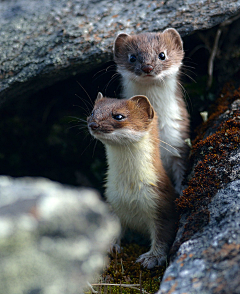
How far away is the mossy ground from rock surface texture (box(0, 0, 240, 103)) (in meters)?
2.76

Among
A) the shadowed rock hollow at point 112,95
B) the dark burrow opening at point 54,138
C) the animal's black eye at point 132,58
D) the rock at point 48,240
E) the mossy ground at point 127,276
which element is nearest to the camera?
the shadowed rock hollow at point 112,95

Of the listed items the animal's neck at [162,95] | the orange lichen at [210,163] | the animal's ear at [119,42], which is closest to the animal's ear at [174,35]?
the animal's neck at [162,95]

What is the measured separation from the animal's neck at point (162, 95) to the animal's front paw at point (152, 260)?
1914mm

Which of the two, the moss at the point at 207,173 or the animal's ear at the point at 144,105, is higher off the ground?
the animal's ear at the point at 144,105

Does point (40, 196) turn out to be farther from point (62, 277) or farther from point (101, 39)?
point (101, 39)

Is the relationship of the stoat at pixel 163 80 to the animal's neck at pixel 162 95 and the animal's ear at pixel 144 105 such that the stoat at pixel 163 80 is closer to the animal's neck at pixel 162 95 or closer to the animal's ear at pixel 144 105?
the animal's neck at pixel 162 95

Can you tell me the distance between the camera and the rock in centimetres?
285

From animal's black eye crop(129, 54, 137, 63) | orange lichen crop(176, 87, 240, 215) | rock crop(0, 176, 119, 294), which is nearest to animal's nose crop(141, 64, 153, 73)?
animal's black eye crop(129, 54, 137, 63)

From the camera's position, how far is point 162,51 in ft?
14.1

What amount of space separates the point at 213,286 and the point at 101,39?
12.1 feet

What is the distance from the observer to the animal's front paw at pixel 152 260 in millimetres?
3533

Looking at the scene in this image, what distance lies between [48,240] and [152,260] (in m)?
1.27

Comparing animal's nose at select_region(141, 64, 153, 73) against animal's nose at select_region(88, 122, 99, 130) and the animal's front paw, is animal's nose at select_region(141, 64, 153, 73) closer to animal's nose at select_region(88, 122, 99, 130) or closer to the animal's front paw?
animal's nose at select_region(88, 122, 99, 130)

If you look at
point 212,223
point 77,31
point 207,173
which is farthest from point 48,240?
point 77,31
